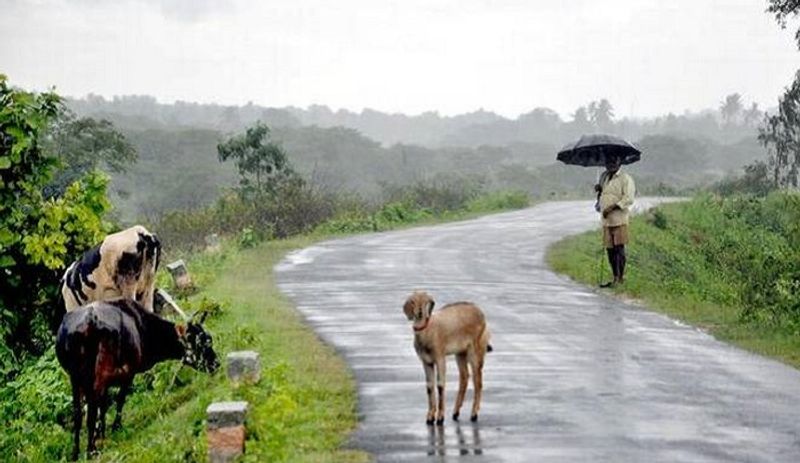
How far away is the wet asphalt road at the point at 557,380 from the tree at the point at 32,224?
3.92m

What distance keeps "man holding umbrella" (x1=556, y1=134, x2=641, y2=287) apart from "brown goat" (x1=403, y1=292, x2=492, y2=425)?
33.4ft

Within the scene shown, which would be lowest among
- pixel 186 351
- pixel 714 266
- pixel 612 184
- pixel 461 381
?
pixel 714 266

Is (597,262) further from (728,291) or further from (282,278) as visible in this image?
(282,278)

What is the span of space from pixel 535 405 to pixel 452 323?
182 cm

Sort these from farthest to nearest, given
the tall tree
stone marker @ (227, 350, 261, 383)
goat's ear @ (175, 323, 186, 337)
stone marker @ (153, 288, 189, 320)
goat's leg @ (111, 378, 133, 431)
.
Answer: the tall tree
stone marker @ (153, 288, 189, 320)
goat's ear @ (175, 323, 186, 337)
goat's leg @ (111, 378, 133, 431)
stone marker @ (227, 350, 261, 383)

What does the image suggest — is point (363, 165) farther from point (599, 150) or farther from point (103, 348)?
point (103, 348)

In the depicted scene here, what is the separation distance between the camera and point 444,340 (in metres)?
9.60

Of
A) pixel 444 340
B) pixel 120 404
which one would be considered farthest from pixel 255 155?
pixel 444 340

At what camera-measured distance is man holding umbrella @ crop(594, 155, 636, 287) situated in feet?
64.7

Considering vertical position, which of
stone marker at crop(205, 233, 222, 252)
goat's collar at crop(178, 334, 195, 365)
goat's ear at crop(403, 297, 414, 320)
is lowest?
stone marker at crop(205, 233, 222, 252)

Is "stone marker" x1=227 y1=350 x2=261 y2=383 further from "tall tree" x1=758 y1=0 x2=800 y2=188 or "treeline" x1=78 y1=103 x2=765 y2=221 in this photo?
"treeline" x1=78 y1=103 x2=765 y2=221

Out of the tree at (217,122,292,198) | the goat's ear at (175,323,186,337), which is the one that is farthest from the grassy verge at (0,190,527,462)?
the tree at (217,122,292,198)

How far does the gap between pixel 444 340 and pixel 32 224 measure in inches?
360

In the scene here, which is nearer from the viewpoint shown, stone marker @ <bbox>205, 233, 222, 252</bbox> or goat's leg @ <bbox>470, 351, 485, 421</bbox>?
goat's leg @ <bbox>470, 351, 485, 421</bbox>
